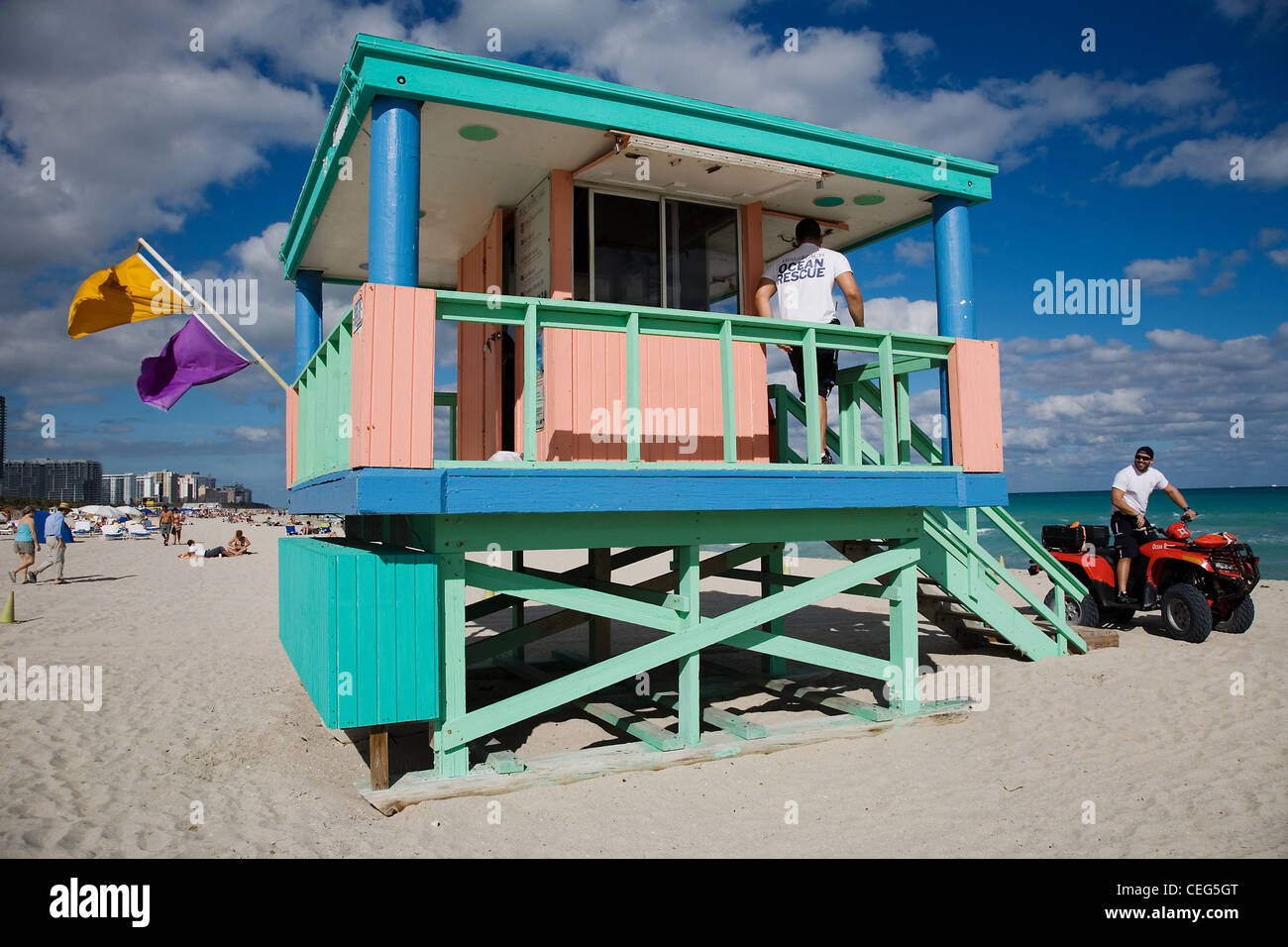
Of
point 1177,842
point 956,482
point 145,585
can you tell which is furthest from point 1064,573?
point 145,585

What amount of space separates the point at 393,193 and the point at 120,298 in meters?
4.48

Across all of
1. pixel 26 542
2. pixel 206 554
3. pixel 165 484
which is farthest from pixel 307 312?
pixel 165 484

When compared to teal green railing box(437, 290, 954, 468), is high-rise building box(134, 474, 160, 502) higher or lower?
higher

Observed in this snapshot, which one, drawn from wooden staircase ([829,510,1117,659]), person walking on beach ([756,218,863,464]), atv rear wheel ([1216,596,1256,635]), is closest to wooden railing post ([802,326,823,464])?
person walking on beach ([756,218,863,464])

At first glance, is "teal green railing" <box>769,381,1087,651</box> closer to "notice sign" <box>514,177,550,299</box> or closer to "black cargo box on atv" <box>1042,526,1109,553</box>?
"black cargo box on atv" <box>1042,526,1109,553</box>

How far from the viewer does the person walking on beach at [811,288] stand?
659cm

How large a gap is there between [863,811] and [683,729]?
1348 millimetres

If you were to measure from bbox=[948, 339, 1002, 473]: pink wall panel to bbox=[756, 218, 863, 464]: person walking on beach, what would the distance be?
880 millimetres

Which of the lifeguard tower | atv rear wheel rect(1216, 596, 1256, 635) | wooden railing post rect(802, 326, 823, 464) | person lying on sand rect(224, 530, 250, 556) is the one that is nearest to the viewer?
the lifeguard tower

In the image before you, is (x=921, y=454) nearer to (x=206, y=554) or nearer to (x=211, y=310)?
(x=211, y=310)

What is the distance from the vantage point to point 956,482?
6336 millimetres

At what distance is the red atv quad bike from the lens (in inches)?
363

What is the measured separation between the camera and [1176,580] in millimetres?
9688

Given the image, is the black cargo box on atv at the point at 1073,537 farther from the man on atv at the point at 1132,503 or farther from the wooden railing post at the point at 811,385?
the wooden railing post at the point at 811,385
